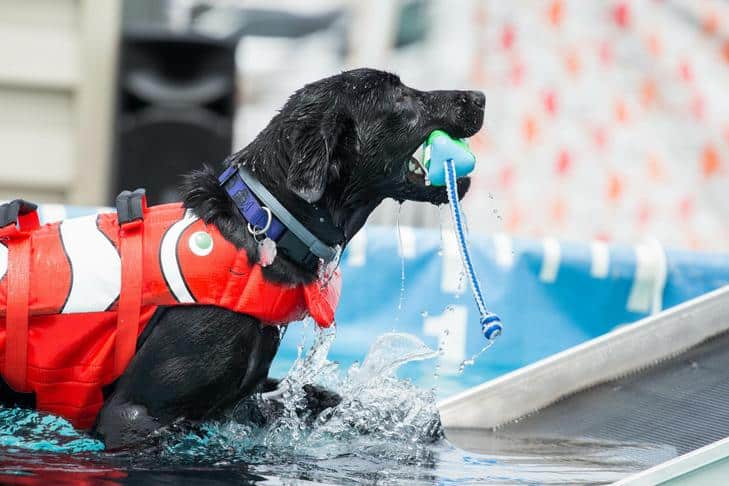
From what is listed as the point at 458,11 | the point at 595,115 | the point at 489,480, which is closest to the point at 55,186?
the point at 458,11

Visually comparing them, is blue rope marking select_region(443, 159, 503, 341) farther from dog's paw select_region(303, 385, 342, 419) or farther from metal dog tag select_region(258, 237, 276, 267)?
dog's paw select_region(303, 385, 342, 419)

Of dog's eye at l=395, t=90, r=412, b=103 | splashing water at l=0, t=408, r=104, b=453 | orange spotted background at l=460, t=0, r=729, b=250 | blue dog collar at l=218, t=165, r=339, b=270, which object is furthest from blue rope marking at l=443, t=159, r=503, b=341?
orange spotted background at l=460, t=0, r=729, b=250

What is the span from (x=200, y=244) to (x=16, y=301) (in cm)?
48

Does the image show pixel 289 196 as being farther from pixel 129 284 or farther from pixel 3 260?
pixel 3 260

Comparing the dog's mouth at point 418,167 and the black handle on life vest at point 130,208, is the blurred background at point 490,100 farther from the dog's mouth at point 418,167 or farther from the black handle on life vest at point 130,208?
the black handle on life vest at point 130,208

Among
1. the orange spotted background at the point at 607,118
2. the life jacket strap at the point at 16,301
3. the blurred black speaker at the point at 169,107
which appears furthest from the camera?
the blurred black speaker at the point at 169,107

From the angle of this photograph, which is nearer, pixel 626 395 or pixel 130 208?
pixel 130 208

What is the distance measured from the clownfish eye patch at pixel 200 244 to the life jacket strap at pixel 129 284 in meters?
0.14

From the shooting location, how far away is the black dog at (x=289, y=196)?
284cm

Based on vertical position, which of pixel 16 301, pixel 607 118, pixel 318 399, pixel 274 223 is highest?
pixel 607 118

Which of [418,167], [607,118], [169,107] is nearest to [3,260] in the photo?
[418,167]

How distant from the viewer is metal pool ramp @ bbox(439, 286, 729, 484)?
3.15 metres

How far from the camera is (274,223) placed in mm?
2887

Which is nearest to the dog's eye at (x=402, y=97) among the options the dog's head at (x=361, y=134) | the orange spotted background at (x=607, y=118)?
the dog's head at (x=361, y=134)
